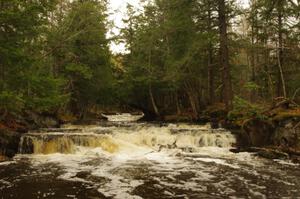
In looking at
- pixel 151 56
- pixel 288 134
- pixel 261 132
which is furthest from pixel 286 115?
pixel 151 56

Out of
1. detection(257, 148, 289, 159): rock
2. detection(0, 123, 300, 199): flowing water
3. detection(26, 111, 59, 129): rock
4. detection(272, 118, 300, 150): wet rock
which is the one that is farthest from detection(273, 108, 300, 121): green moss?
detection(26, 111, 59, 129): rock

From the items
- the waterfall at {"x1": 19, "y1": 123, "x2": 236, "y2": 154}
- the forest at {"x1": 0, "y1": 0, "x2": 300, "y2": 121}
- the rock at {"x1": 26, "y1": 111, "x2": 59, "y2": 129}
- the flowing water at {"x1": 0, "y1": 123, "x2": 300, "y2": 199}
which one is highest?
the forest at {"x1": 0, "y1": 0, "x2": 300, "y2": 121}

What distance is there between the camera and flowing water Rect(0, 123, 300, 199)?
32.3 feet

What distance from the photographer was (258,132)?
60.3 feet

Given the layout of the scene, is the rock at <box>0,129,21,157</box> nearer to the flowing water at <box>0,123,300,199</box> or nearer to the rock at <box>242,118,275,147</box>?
the flowing water at <box>0,123,300,199</box>

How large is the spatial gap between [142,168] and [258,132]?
7.51 meters

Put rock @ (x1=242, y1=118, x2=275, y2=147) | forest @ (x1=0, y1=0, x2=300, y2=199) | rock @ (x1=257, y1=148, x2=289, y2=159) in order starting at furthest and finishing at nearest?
rock @ (x1=242, y1=118, x2=275, y2=147)
rock @ (x1=257, y1=148, x2=289, y2=159)
forest @ (x1=0, y1=0, x2=300, y2=199)

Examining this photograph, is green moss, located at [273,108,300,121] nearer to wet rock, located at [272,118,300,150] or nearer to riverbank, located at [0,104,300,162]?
riverbank, located at [0,104,300,162]

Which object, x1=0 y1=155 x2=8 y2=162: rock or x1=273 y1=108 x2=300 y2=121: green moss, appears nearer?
x1=0 y1=155 x2=8 y2=162: rock

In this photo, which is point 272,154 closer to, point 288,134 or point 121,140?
point 288,134

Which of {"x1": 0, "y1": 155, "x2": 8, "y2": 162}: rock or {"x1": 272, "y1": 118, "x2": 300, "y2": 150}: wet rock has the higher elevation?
{"x1": 272, "y1": 118, "x2": 300, "y2": 150}: wet rock

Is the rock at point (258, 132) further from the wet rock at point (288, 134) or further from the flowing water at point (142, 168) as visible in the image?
the flowing water at point (142, 168)

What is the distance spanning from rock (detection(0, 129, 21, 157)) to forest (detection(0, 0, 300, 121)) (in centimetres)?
116

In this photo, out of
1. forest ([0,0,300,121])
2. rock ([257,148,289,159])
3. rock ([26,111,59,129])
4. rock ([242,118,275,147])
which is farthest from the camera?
rock ([26,111,59,129])
